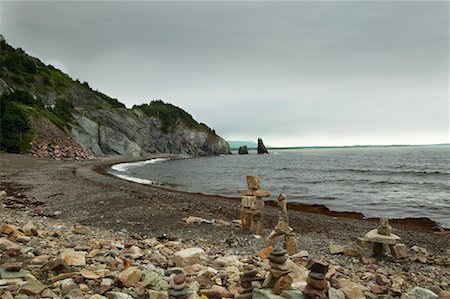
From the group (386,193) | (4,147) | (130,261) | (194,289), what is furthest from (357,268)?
(4,147)

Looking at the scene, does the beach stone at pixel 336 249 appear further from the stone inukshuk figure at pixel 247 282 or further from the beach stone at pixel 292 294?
the beach stone at pixel 292 294

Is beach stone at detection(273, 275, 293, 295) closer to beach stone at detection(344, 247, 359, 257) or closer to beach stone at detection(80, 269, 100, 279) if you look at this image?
beach stone at detection(80, 269, 100, 279)

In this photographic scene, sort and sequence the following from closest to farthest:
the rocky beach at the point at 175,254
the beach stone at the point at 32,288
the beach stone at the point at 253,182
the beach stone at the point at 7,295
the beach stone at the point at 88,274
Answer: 1. the beach stone at the point at 7,295
2. the beach stone at the point at 32,288
3. the rocky beach at the point at 175,254
4. the beach stone at the point at 88,274
5. the beach stone at the point at 253,182

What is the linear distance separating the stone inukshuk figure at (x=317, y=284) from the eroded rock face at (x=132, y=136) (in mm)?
78575

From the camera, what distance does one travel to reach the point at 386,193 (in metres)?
35.2

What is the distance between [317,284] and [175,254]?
3.80 metres

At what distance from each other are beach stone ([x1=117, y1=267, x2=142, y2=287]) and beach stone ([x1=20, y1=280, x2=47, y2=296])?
1.31 meters

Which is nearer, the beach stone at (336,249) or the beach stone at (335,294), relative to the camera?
the beach stone at (335,294)

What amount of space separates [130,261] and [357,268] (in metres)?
6.67

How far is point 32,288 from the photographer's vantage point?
5.54 metres

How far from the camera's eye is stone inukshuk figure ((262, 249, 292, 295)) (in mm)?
6254

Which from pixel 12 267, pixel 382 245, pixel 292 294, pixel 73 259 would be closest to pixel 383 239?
pixel 382 245

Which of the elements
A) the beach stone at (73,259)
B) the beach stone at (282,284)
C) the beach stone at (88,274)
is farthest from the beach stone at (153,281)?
the beach stone at (282,284)

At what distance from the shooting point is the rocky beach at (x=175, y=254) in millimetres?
6316
